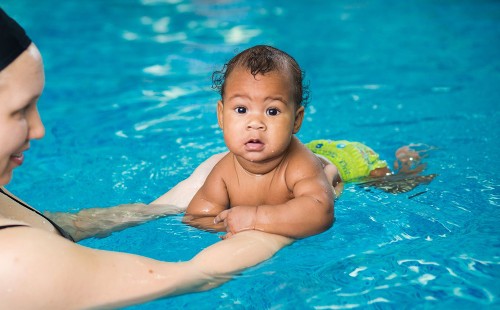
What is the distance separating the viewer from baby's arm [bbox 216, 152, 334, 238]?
3285 mm

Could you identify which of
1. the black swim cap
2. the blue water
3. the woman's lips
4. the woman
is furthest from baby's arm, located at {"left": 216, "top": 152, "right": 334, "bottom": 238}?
the black swim cap

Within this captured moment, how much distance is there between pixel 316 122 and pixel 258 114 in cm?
263

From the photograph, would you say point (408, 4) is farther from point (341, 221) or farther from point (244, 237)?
point (244, 237)

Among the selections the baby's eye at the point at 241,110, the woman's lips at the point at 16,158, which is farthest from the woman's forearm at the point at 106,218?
the woman's lips at the point at 16,158

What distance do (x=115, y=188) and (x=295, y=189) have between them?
1553mm

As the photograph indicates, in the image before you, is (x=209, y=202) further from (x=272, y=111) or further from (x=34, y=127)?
(x=34, y=127)

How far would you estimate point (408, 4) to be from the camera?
34.8ft

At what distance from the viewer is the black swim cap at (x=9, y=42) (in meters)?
2.31

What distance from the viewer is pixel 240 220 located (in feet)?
10.8

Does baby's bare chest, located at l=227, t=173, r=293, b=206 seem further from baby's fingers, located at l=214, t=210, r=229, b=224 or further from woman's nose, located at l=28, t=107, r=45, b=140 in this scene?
woman's nose, located at l=28, t=107, r=45, b=140

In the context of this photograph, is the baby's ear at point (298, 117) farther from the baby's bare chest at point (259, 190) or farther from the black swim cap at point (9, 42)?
the black swim cap at point (9, 42)

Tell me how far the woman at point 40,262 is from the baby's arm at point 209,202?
2.86 ft

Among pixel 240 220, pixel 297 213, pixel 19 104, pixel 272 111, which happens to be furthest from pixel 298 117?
pixel 19 104

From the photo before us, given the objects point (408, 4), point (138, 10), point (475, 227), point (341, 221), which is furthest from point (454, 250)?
point (138, 10)
